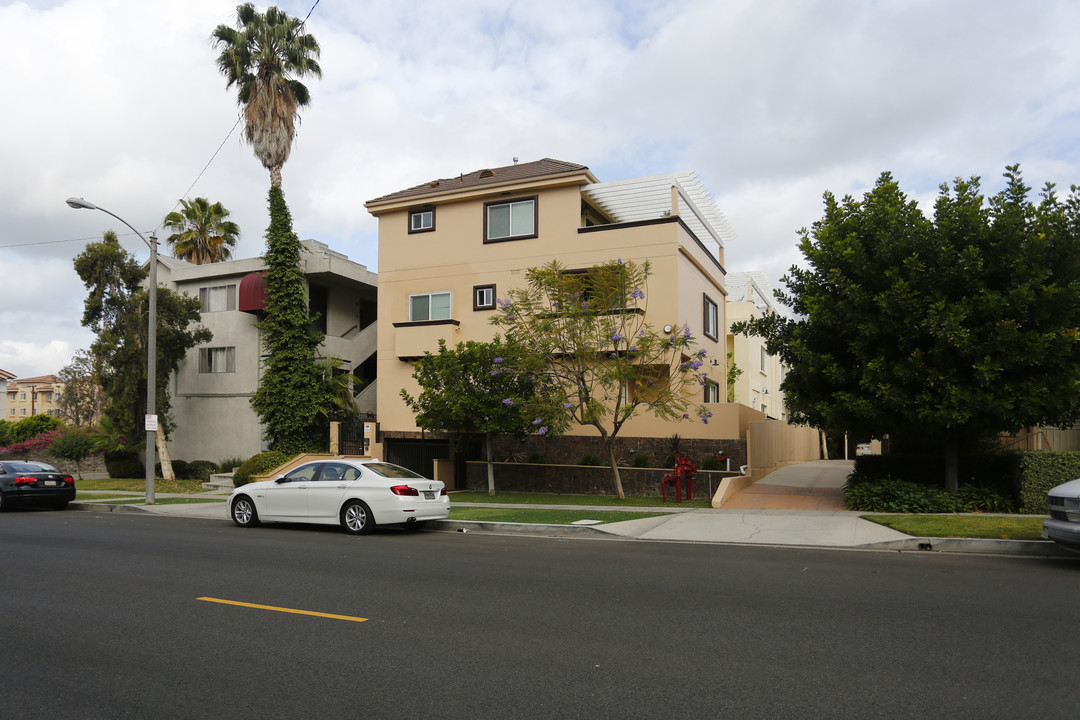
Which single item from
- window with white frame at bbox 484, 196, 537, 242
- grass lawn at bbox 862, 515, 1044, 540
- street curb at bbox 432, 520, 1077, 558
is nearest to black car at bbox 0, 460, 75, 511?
window with white frame at bbox 484, 196, 537, 242

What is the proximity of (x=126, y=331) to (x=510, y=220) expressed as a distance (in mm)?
15419

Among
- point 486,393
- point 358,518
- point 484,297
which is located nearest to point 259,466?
point 486,393

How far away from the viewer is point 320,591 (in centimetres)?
865

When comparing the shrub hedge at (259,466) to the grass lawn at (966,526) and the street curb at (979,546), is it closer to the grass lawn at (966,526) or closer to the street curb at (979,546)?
the grass lawn at (966,526)

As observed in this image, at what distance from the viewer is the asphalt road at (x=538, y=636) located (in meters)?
5.09

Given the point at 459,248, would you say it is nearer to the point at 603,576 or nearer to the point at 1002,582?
the point at 603,576

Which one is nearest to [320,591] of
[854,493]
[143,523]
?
[143,523]

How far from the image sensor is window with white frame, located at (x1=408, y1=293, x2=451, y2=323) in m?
26.8

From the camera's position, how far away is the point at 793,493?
20.3m

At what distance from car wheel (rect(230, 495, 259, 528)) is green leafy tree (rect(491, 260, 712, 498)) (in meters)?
7.78

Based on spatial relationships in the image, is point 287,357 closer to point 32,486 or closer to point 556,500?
point 32,486

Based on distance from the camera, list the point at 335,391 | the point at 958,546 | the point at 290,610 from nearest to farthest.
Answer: the point at 290,610 → the point at 958,546 → the point at 335,391

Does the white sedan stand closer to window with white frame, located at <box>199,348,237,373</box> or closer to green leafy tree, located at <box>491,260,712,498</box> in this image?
green leafy tree, located at <box>491,260,712,498</box>

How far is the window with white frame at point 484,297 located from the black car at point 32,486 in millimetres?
12649
